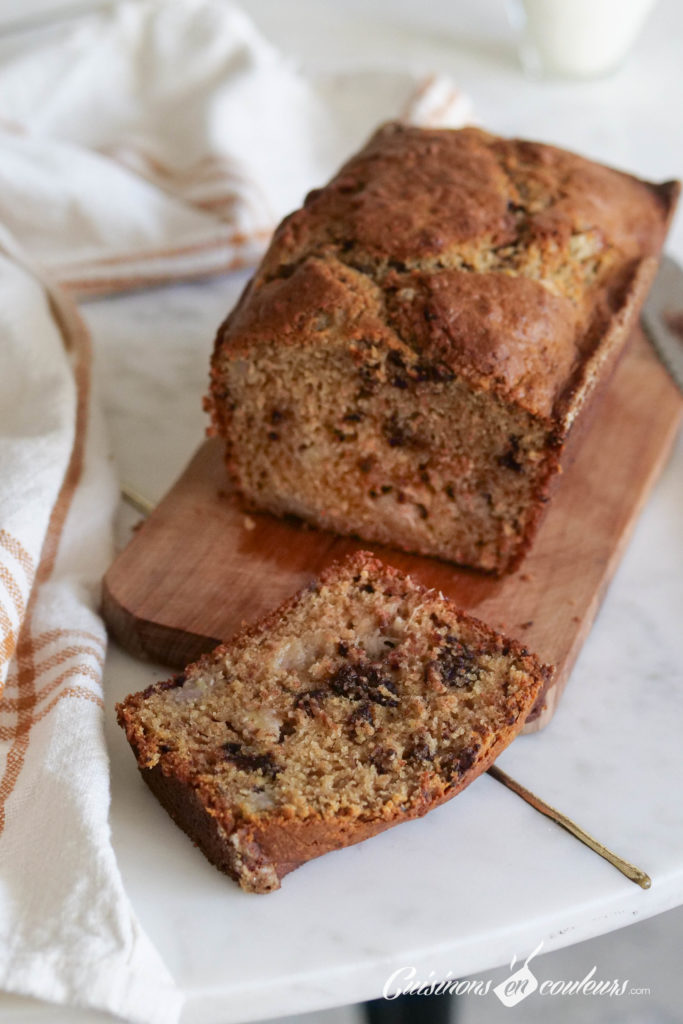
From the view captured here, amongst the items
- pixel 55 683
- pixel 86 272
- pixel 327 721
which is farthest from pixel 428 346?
pixel 86 272

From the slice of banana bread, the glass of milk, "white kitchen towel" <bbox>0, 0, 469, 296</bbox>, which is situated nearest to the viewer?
the slice of banana bread

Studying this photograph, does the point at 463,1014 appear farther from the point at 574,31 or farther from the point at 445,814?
the point at 574,31

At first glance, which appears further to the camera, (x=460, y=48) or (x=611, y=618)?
(x=460, y=48)

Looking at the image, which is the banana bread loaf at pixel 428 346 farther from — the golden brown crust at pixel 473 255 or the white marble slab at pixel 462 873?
the white marble slab at pixel 462 873

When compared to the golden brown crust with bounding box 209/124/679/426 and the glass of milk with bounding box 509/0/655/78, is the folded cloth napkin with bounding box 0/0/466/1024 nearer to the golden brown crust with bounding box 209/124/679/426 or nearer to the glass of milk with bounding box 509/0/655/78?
the golden brown crust with bounding box 209/124/679/426

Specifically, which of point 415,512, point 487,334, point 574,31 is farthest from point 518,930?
point 574,31

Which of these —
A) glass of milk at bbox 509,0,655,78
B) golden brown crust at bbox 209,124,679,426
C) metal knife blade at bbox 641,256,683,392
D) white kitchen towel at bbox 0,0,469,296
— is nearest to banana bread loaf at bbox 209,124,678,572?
golden brown crust at bbox 209,124,679,426
